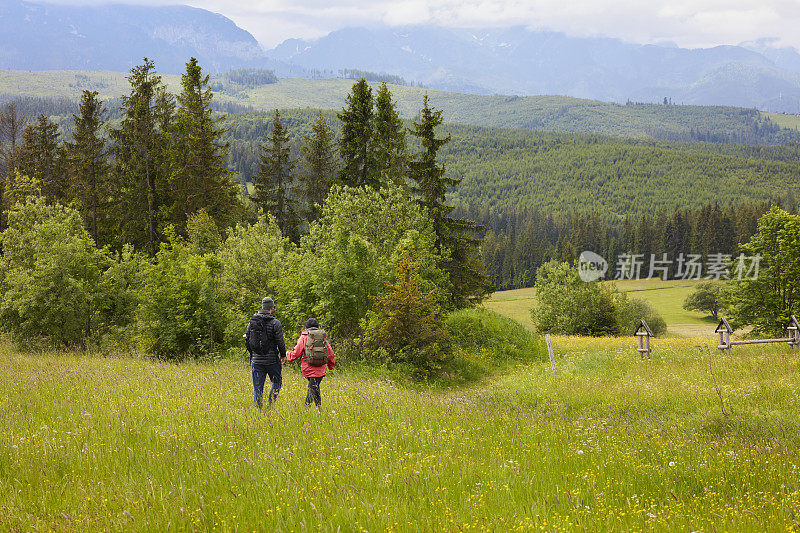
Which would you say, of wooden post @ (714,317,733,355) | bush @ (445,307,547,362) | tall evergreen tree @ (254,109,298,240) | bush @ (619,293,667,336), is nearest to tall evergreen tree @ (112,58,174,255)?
tall evergreen tree @ (254,109,298,240)

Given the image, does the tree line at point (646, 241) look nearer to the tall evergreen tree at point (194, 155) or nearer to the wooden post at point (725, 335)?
the tall evergreen tree at point (194, 155)

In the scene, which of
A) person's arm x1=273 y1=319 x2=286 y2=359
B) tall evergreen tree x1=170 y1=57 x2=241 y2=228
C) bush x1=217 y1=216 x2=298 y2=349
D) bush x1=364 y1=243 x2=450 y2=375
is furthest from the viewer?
tall evergreen tree x1=170 y1=57 x2=241 y2=228

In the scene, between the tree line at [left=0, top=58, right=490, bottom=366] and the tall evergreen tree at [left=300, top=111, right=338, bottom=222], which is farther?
the tall evergreen tree at [left=300, top=111, right=338, bottom=222]

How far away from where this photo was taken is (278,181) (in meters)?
48.3

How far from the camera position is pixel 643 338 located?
22.2 meters

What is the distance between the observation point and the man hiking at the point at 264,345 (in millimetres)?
9734

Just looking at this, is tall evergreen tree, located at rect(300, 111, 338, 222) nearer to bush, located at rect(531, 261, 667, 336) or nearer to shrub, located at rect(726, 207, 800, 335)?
bush, located at rect(531, 261, 667, 336)

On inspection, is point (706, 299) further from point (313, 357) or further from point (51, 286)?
point (313, 357)

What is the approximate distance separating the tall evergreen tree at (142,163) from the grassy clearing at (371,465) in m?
30.7

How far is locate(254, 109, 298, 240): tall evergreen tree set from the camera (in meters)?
47.3

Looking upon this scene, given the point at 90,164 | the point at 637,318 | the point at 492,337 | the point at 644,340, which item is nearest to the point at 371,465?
the point at 644,340

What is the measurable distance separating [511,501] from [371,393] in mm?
6836

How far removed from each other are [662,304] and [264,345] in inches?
4413

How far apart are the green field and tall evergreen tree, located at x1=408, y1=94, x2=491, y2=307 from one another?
41281 millimetres
